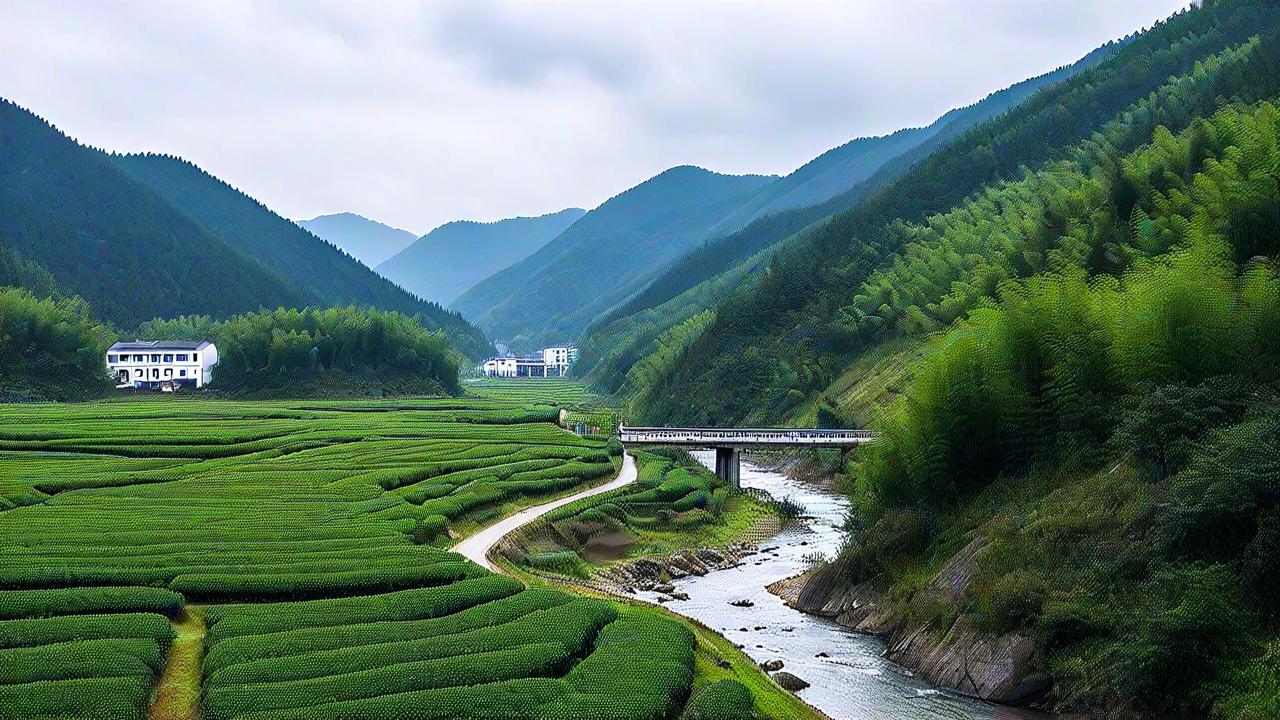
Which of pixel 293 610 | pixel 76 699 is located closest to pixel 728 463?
pixel 293 610

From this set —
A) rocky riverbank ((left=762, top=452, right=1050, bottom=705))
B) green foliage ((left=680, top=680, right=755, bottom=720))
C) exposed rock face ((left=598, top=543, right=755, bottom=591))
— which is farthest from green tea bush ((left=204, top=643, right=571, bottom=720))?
exposed rock face ((left=598, top=543, right=755, bottom=591))

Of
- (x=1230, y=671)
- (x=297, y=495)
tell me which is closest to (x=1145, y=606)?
(x=1230, y=671)

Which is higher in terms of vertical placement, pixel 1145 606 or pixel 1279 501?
pixel 1279 501

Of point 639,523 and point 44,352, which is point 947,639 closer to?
point 639,523

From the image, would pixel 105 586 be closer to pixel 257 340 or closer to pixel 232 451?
pixel 232 451

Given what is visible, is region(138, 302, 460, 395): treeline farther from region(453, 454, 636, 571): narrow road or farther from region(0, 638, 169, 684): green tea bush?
region(0, 638, 169, 684): green tea bush

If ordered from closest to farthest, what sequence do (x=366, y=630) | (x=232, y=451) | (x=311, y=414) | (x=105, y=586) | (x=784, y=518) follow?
1. (x=366, y=630)
2. (x=105, y=586)
3. (x=784, y=518)
4. (x=232, y=451)
5. (x=311, y=414)

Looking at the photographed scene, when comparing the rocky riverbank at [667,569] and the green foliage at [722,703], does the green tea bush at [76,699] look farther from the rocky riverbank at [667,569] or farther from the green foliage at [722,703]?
the rocky riverbank at [667,569]

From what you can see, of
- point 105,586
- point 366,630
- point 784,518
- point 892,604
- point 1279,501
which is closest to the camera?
point 1279,501
